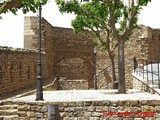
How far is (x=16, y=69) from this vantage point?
21297 mm

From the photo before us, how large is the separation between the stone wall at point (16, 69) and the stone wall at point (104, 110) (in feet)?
19.4

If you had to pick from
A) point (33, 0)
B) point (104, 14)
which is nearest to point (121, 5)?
point (104, 14)

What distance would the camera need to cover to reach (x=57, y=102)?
12828 millimetres

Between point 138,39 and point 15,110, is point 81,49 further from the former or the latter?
point 15,110

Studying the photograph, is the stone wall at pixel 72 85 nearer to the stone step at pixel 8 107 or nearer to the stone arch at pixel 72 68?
the stone arch at pixel 72 68

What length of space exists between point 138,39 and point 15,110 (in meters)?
24.4

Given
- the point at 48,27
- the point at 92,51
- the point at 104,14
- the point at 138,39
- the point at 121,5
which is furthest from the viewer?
the point at 92,51

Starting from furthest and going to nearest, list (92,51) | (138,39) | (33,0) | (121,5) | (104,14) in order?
(92,51)
(138,39)
(104,14)
(121,5)
(33,0)

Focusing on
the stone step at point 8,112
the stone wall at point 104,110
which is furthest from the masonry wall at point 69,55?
the stone wall at point 104,110

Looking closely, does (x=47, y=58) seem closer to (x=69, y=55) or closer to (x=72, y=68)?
(x=72, y=68)

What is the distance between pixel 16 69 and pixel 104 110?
31.6 feet

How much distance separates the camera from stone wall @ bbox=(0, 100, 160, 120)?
12.8 meters

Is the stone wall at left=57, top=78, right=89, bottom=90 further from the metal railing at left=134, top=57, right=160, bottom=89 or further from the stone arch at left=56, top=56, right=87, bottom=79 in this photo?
the metal railing at left=134, top=57, right=160, bottom=89

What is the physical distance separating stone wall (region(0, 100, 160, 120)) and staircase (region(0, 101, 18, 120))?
1.04 m
